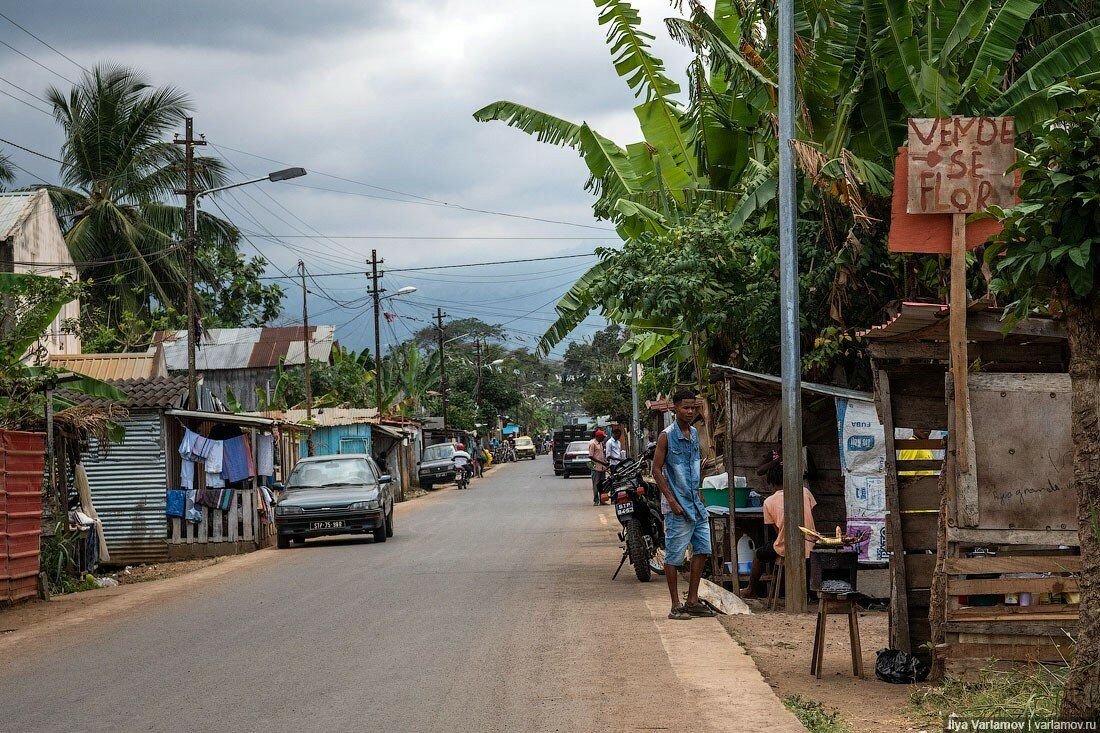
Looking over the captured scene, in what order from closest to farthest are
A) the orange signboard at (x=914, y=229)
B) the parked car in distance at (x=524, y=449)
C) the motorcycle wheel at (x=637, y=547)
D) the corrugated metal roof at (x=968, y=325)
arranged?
1. the corrugated metal roof at (x=968, y=325)
2. the orange signboard at (x=914, y=229)
3. the motorcycle wheel at (x=637, y=547)
4. the parked car in distance at (x=524, y=449)

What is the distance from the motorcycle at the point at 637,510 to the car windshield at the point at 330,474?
344 inches

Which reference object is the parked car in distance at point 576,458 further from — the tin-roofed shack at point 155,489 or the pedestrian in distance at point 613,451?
the tin-roofed shack at point 155,489

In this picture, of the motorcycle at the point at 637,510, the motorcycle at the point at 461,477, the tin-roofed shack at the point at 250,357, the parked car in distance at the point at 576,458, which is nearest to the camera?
the motorcycle at the point at 637,510

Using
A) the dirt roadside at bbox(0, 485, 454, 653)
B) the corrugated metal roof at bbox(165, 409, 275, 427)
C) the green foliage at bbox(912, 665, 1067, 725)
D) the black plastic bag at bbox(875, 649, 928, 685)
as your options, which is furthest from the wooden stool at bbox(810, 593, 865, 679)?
the corrugated metal roof at bbox(165, 409, 275, 427)

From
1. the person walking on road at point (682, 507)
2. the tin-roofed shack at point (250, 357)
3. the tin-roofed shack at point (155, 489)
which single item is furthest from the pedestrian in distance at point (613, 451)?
the tin-roofed shack at point (250, 357)

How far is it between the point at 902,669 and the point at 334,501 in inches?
561

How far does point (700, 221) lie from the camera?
16078mm

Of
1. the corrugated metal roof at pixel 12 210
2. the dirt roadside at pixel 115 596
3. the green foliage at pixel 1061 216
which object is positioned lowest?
the dirt roadside at pixel 115 596

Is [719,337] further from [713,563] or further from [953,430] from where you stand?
[953,430]

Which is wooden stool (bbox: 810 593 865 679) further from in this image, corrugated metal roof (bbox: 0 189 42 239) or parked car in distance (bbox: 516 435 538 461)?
parked car in distance (bbox: 516 435 538 461)

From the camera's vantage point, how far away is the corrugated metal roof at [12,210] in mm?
→ 33250

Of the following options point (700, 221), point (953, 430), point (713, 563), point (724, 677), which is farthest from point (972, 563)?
point (700, 221)

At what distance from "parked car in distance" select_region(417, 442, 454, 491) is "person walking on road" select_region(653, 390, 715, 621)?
122ft

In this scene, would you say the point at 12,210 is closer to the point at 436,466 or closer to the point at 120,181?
the point at 120,181
